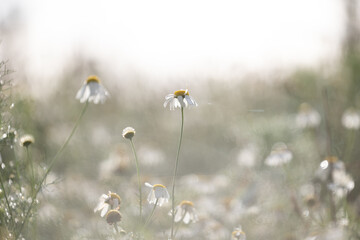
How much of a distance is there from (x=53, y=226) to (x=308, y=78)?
5.98m

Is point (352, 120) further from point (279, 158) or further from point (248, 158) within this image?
point (279, 158)

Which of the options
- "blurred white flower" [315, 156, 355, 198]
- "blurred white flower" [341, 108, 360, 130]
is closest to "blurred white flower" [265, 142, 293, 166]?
"blurred white flower" [315, 156, 355, 198]

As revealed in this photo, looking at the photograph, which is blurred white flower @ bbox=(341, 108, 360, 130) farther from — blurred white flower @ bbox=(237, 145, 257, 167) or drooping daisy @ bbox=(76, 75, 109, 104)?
drooping daisy @ bbox=(76, 75, 109, 104)

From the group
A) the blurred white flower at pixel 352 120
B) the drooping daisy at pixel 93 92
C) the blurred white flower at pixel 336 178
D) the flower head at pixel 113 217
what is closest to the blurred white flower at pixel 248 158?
the blurred white flower at pixel 352 120

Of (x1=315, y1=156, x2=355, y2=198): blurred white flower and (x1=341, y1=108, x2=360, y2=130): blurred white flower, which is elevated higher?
(x1=341, y1=108, x2=360, y2=130): blurred white flower

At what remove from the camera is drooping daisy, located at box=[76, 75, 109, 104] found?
1.99 meters

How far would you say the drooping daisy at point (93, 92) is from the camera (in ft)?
6.51

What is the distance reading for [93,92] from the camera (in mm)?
2016

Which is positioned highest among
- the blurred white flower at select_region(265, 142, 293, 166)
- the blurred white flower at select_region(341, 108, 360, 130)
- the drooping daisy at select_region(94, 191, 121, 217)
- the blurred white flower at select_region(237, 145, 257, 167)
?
the blurred white flower at select_region(341, 108, 360, 130)

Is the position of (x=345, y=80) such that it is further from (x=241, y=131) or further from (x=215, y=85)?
(x=215, y=85)

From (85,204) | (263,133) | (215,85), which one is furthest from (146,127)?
(85,204)

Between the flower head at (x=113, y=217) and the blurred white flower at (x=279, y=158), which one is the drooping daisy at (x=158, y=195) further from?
the blurred white flower at (x=279, y=158)

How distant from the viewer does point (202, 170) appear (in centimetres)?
671

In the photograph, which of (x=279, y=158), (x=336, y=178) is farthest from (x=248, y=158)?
(x=336, y=178)
